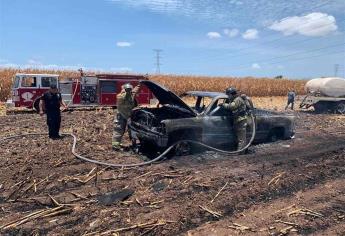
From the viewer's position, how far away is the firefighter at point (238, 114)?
945cm

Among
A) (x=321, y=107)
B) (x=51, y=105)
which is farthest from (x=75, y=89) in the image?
(x=321, y=107)

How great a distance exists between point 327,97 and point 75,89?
47.1 ft

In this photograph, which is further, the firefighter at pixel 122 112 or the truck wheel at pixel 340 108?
the truck wheel at pixel 340 108

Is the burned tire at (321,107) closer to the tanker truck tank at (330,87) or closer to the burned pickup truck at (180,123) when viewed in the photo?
the tanker truck tank at (330,87)

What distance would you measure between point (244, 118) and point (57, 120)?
5073 mm

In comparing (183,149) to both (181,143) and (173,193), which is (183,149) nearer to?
(181,143)

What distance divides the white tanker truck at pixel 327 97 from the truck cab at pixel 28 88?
47.4 ft

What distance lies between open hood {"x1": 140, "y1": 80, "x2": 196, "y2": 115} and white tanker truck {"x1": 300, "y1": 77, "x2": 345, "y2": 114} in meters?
15.9

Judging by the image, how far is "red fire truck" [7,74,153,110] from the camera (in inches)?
785

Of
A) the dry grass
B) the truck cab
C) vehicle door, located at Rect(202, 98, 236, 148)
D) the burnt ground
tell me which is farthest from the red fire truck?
the dry grass

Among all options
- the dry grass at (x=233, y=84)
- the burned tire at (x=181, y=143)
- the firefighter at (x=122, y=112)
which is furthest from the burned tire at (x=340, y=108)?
the firefighter at (x=122, y=112)

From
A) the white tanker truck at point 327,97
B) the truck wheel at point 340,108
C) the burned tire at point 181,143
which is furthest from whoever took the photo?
the truck wheel at point 340,108

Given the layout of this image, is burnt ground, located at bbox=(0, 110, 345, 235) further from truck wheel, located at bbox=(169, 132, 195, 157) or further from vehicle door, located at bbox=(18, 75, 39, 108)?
vehicle door, located at bbox=(18, 75, 39, 108)

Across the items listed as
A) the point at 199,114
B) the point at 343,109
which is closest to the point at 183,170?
the point at 199,114
